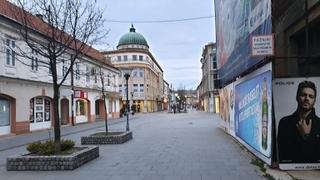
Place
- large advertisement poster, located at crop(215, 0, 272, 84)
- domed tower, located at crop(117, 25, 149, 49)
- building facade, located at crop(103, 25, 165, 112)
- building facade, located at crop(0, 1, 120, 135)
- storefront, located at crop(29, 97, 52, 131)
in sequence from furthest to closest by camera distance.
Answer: domed tower, located at crop(117, 25, 149, 49) → building facade, located at crop(103, 25, 165, 112) → storefront, located at crop(29, 97, 52, 131) → building facade, located at crop(0, 1, 120, 135) → large advertisement poster, located at crop(215, 0, 272, 84)

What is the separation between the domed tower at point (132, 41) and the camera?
4289 inches

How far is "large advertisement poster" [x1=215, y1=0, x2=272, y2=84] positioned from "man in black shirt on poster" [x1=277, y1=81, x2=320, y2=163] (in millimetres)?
1608

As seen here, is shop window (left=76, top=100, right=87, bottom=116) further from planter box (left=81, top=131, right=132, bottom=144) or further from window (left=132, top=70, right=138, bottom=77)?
window (left=132, top=70, right=138, bottom=77)

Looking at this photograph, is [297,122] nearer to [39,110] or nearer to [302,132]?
[302,132]

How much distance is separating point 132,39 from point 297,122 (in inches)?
3931

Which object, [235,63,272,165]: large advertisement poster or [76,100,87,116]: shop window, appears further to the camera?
[76,100,87,116]: shop window

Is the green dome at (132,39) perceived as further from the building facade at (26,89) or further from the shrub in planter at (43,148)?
the shrub in planter at (43,148)

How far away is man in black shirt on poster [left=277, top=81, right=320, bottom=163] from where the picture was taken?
36.1 ft

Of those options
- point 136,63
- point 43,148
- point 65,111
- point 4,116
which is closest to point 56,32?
point 43,148

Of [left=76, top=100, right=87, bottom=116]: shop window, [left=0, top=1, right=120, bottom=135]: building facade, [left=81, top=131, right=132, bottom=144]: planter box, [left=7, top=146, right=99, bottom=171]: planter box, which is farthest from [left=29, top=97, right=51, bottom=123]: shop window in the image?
[left=7, top=146, right=99, bottom=171]: planter box

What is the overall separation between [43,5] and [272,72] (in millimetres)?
7556

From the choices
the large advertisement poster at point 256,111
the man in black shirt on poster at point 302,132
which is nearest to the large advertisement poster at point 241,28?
the large advertisement poster at point 256,111

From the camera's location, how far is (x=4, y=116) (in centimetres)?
2816

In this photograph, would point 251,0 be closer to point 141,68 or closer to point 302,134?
point 302,134
